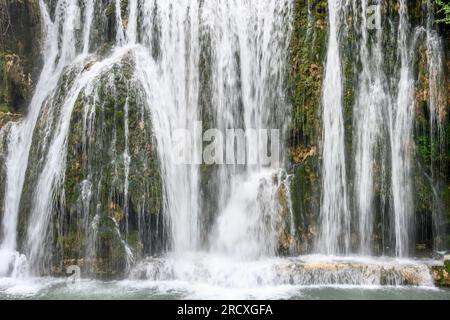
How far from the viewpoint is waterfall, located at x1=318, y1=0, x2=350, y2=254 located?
1255 centimetres

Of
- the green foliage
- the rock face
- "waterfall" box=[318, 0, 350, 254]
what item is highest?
the green foliage

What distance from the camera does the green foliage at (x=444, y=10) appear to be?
12598 millimetres

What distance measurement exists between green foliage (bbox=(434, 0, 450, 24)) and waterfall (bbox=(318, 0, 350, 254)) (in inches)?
99.5

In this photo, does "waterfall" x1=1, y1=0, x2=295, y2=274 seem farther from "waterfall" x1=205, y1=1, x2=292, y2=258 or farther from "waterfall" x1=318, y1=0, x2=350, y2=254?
"waterfall" x1=318, y1=0, x2=350, y2=254

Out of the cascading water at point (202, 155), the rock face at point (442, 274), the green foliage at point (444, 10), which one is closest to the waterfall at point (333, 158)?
the cascading water at point (202, 155)

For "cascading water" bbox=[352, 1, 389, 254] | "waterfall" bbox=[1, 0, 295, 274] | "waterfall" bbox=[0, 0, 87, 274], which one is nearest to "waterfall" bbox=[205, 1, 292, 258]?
"waterfall" bbox=[1, 0, 295, 274]

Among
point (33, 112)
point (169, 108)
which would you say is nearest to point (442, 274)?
point (169, 108)

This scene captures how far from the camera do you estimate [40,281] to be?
1152cm

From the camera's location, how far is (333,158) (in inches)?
508

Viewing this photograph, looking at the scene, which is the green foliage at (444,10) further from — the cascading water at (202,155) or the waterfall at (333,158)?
the waterfall at (333,158)

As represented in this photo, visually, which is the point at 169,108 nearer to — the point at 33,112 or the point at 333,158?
the point at 33,112

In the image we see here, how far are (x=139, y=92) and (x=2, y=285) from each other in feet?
18.9

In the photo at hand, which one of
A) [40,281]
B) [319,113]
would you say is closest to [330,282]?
[319,113]
